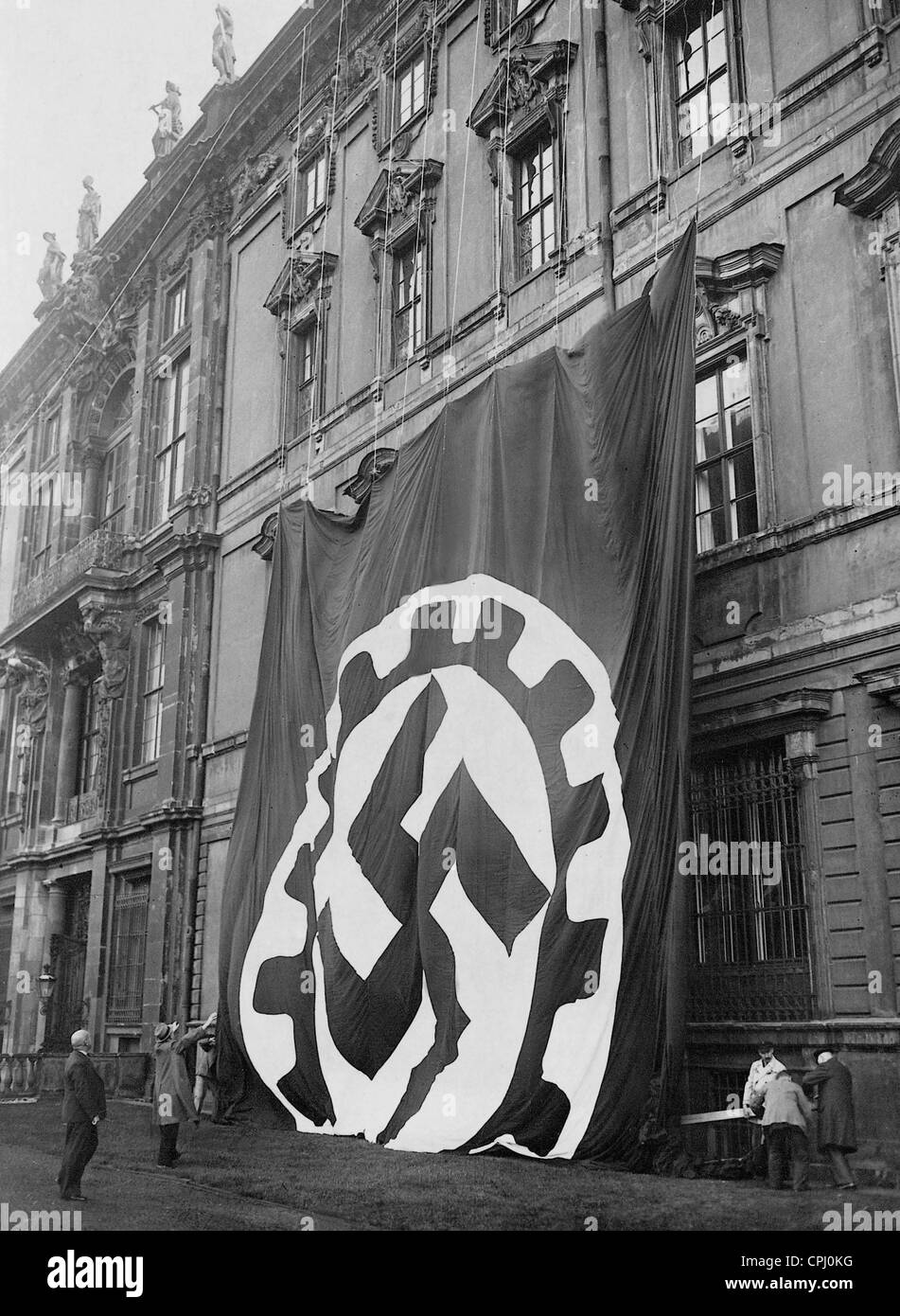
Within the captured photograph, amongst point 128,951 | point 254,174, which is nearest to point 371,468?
point 254,174

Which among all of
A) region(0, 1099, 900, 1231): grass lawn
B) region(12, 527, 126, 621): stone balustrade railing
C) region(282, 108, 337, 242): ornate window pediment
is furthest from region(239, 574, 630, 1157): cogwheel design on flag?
region(12, 527, 126, 621): stone balustrade railing

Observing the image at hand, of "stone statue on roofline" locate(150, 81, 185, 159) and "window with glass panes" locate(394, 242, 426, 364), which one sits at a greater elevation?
"stone statue on roofline" locate(150, 81, 185, 159)

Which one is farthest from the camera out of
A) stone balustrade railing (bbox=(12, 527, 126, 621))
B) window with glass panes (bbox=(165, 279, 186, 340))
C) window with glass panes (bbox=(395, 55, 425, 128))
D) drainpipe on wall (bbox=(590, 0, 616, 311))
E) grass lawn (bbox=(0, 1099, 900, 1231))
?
window with glass panes (bbox=(165, 279, 186, 340))

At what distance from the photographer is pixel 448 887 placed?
45.0 ft

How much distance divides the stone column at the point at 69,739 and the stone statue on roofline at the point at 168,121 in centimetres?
1293

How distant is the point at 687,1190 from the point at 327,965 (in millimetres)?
5573

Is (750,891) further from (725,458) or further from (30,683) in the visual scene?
(30,683)

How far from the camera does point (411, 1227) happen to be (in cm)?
1042

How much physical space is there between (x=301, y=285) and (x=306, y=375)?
172 cm

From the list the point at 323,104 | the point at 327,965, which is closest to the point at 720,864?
the point at 327,965

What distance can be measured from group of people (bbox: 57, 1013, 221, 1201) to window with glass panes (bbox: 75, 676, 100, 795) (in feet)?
43.6

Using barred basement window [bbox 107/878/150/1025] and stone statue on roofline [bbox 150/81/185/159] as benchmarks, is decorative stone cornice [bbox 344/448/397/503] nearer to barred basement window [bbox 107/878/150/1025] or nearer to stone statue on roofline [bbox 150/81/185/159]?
barred basement window [bbox 107/878/150/1025]

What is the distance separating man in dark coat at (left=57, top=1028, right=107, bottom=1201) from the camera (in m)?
12.6
